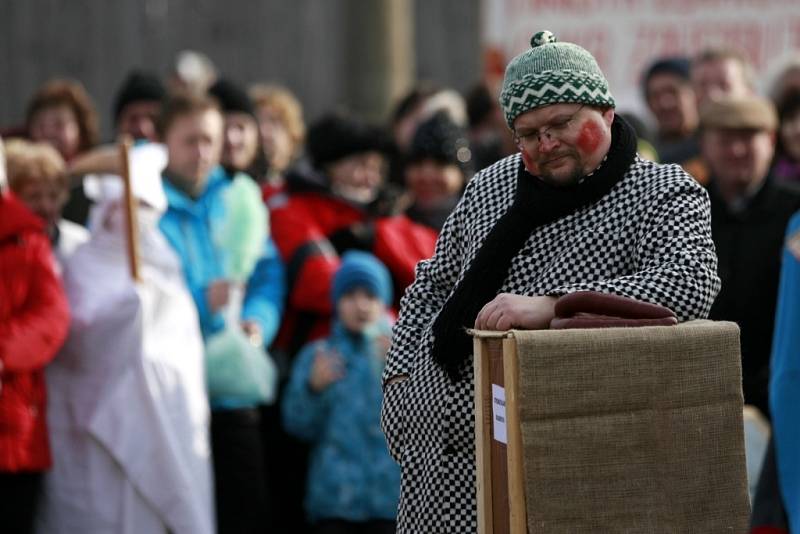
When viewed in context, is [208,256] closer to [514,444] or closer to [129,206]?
[129,206]

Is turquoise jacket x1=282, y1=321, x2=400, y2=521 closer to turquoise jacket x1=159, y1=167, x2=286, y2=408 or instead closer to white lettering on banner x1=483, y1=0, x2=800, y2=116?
turquoise jacket x1=159, y1=167, x2=286, y2=408

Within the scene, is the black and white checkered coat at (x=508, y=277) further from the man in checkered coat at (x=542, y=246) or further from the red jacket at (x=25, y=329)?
the red jacket at (x=25, y=329)

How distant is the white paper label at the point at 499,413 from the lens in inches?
124

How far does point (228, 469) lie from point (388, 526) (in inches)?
26.7

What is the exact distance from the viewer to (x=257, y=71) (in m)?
12.8

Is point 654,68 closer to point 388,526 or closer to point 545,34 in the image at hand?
point 388,526

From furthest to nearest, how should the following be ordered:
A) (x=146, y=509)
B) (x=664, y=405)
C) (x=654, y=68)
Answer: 1. (x=654, y=68)
2. (x=146, y=509)
3. (x=664, y=405)

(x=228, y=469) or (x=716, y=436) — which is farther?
(x=228, y=469)

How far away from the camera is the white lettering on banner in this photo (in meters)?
8.59

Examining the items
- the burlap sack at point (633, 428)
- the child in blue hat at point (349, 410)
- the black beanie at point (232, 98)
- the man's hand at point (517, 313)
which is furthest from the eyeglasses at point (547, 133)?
the black beanie at point (232, 98)

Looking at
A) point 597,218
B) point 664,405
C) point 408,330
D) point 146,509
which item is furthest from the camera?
point 146,509

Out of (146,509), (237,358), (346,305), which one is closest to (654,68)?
(346,305)

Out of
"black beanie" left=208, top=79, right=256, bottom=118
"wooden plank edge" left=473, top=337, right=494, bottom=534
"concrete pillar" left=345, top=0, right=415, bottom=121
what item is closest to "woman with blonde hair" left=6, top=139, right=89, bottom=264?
"black beanie" left=208, top=79, right=256, bottom=118

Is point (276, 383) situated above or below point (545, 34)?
below
